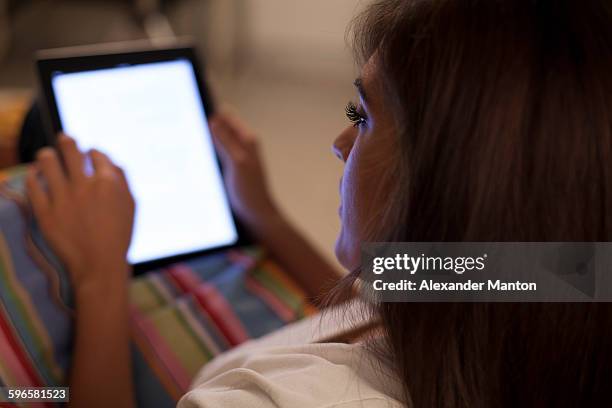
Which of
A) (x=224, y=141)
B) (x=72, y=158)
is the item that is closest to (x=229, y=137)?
(x=224, y=141)

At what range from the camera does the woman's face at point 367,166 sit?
0.49 meters

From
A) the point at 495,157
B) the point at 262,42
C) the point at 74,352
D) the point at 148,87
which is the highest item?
the point at 262,42

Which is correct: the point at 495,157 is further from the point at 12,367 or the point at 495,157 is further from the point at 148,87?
the point at 148,87

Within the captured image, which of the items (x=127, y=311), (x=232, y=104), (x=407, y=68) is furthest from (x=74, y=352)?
(x=232, y=104)

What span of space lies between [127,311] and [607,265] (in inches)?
18.6

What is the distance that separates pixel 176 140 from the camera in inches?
34.6

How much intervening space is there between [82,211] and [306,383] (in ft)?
1.11

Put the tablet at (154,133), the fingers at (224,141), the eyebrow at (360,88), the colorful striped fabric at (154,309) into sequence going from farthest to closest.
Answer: the fingers at (224,141), the tablet at (154,133), the colorful striped fabric at (154,309), the eyebrow at (360,88)

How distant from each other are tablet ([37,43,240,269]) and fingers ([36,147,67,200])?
90mm
